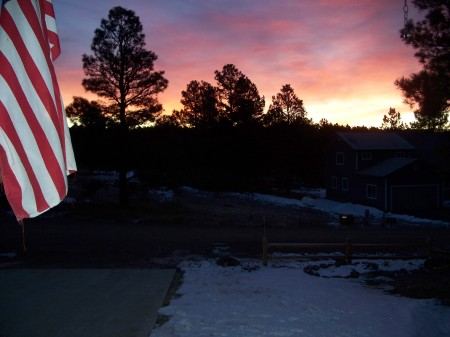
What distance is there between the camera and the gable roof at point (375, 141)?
38.8 meters

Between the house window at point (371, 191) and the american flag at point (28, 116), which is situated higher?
the american flag at point (28, 116)

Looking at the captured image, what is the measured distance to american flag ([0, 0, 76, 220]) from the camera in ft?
12.4

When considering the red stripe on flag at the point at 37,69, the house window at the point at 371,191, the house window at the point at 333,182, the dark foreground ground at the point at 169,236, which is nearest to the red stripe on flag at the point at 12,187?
the red stripe on flag at the point at 37,69

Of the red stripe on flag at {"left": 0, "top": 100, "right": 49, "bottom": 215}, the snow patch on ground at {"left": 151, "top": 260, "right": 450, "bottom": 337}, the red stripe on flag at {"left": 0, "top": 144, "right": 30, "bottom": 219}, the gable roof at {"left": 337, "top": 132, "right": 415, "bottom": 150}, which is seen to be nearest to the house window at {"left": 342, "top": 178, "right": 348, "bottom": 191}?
the gable roof at {"left": 337, "top": 132, "right": 415, "bottom": 150}

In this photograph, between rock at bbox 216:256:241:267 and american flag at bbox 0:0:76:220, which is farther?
rock at bbox 216:256:241:267

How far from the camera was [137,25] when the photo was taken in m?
27.3

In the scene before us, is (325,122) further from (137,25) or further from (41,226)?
(41,226)

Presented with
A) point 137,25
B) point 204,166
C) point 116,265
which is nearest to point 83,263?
point 116,265

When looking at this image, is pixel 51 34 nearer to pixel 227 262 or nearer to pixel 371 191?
pixel 227 262

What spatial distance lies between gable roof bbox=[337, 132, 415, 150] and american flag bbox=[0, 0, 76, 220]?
36.8m

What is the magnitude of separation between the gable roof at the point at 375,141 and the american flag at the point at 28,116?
36781 mm

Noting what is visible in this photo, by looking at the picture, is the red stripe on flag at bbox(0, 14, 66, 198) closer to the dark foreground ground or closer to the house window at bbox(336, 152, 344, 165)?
the dark foreground ground

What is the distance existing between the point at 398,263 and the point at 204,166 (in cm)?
3931

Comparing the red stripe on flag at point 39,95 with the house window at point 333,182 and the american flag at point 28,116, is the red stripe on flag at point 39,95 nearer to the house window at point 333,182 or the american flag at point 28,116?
the american flag at point 28,116
